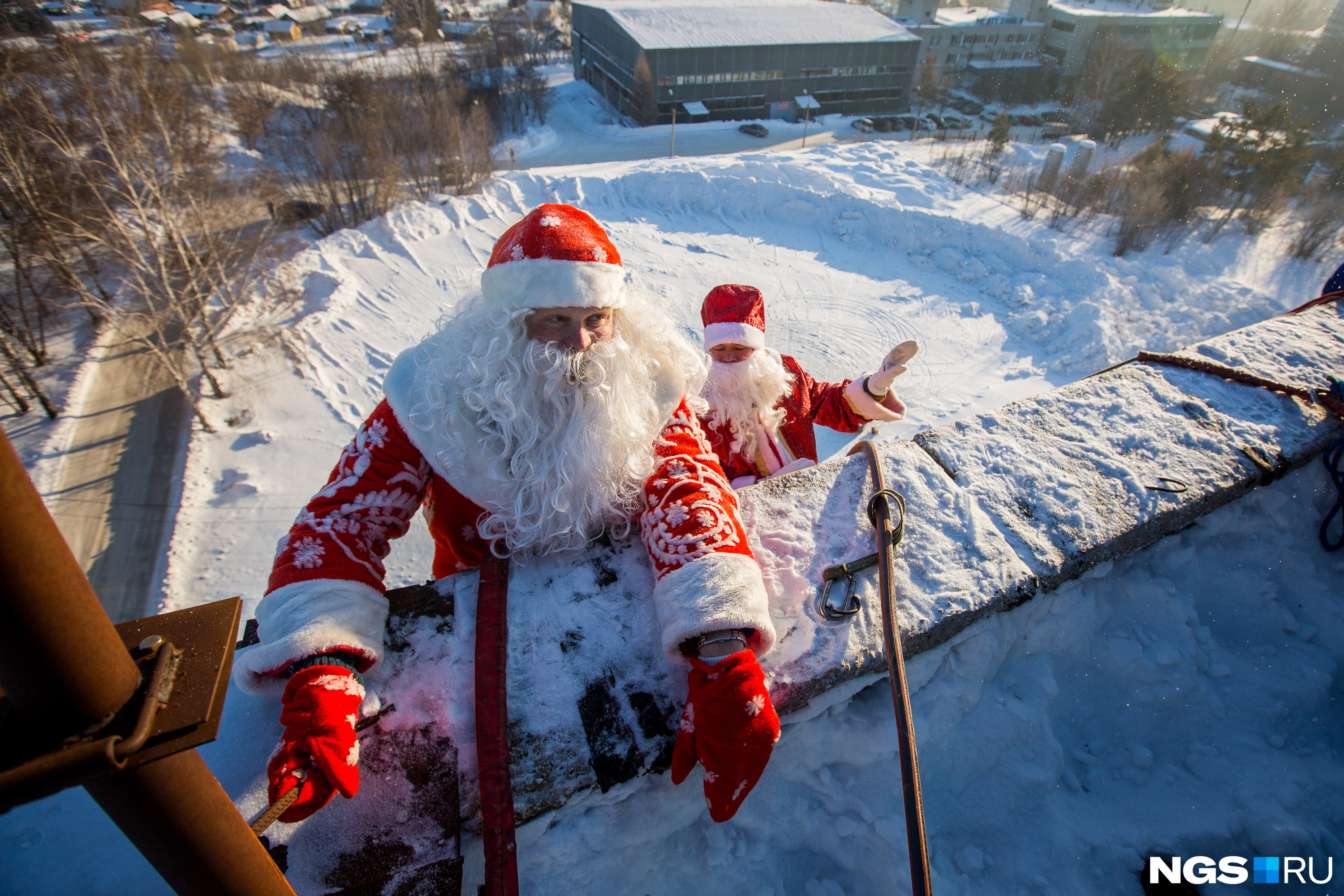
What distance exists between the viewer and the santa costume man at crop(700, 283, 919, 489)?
2.77 meters

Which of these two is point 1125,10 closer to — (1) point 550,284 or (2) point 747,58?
(2) point 747,58

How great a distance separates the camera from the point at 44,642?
58 cm

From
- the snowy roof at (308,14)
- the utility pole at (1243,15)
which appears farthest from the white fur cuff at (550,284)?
the snowy roof at (308,14)

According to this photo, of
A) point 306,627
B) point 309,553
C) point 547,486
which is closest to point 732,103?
point 547,486

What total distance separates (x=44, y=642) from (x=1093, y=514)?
226 cm

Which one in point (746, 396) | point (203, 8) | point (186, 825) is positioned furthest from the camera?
point (203, 8)

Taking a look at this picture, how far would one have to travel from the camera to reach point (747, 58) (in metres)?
23.6

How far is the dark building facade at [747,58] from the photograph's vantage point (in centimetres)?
2308

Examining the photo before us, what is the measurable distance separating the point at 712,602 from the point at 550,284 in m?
1.01

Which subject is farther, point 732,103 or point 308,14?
point 308,14

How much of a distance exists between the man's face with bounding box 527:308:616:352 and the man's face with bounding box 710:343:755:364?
1294 mm

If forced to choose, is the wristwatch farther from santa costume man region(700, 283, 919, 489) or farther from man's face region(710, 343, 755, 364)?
man's face region(710, 343, 755, 364)

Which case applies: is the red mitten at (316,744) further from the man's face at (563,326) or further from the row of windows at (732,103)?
the row of windows at (732,103)

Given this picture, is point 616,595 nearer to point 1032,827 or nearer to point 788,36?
point 1032,827
